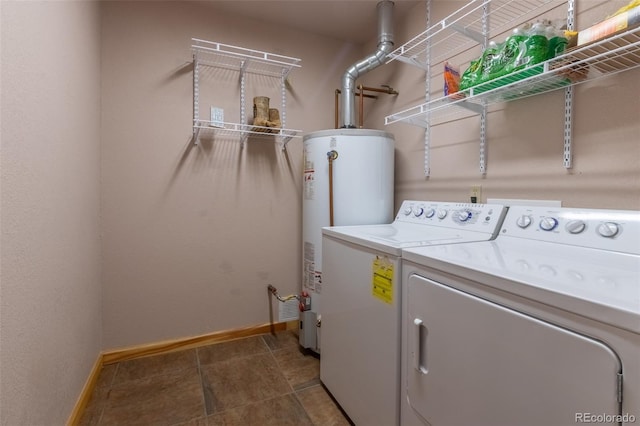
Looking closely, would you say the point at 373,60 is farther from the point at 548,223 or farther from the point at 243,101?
the point at 548,223

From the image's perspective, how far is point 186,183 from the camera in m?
2.13

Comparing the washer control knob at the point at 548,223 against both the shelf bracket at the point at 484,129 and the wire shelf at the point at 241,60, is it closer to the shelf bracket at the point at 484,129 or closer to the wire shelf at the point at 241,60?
the shelf bracket at the point at 484,129

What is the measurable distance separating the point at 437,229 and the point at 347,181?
0.64 metres

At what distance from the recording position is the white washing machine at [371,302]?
117 cm

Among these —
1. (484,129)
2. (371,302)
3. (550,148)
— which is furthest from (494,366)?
(484,129)

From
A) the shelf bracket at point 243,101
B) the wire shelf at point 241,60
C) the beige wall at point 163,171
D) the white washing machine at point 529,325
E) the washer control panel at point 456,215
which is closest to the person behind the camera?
the white washing machine at point 529,325

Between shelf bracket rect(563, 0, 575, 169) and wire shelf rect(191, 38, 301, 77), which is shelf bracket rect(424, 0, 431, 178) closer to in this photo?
shelf bracket rect(563, 0, 575, 169)

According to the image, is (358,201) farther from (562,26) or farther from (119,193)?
(119,193)

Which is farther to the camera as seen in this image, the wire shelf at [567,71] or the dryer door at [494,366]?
the wire shelf at [567,71]

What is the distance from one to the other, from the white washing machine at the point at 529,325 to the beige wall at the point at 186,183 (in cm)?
149

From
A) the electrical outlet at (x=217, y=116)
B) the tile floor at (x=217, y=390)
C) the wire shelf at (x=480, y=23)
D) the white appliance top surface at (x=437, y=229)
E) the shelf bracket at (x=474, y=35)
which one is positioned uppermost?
the wire shelf at (x=480, y=23)

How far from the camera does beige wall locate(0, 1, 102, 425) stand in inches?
34.5

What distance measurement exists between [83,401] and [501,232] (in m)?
2.16

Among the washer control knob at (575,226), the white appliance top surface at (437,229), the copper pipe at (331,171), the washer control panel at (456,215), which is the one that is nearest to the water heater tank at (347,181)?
the copper pipe at (331,171)
